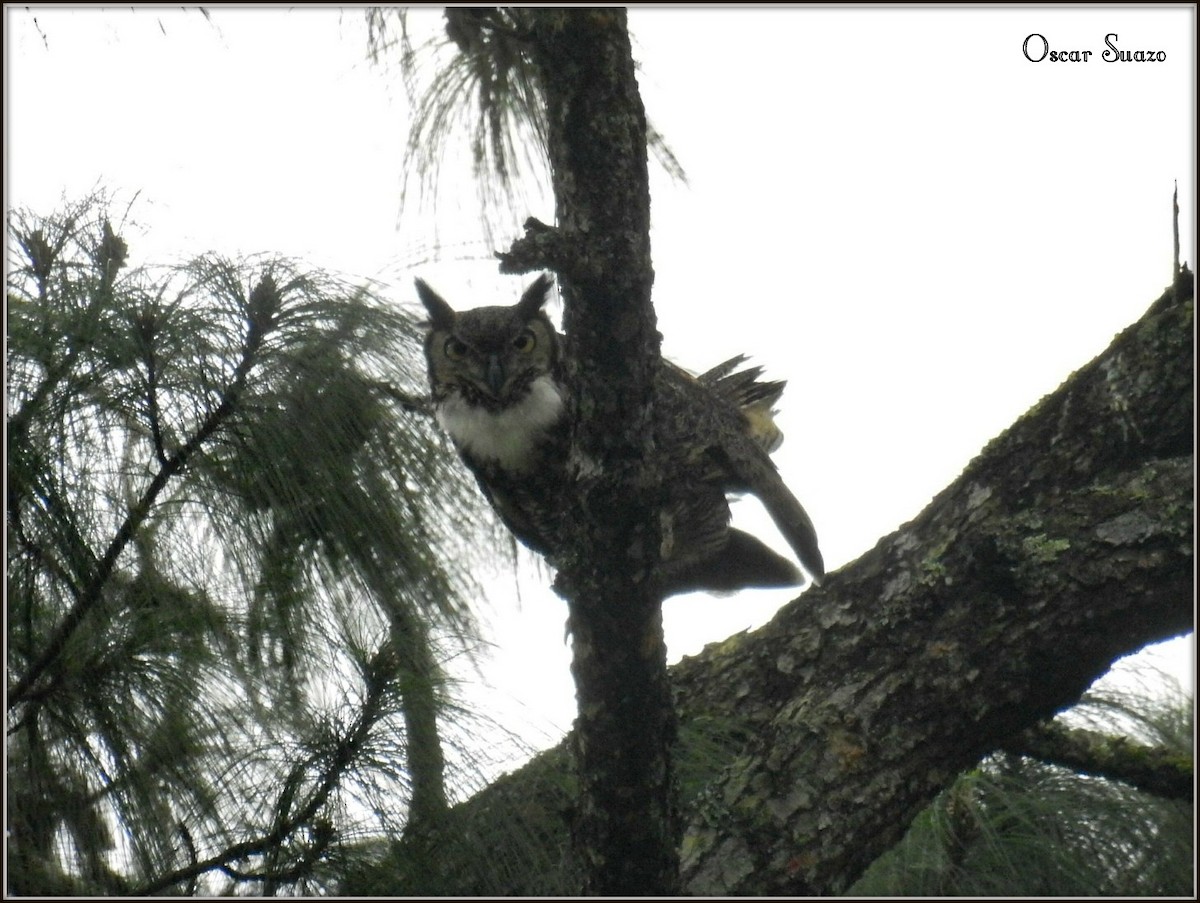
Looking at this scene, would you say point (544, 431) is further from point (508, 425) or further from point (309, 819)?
point (309, 819)

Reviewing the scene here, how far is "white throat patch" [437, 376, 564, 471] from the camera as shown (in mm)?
2166

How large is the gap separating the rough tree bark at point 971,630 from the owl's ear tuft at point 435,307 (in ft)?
2.95

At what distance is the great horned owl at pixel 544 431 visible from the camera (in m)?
2.17

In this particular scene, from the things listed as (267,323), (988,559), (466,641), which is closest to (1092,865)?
(988,559)

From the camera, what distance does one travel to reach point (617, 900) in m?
1.41

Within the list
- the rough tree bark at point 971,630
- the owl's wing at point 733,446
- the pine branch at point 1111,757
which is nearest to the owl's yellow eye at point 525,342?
the owl's wing at point 733,446

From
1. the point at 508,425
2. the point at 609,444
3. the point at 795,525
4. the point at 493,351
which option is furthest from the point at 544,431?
the point at 609,444

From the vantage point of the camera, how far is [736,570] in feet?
8.46

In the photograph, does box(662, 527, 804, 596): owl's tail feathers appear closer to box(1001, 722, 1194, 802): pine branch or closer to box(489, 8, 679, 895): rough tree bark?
box(1001, 722, 1194, 802): pine branch

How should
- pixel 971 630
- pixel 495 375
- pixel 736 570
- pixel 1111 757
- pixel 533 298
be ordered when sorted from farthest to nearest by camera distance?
pixel 736 570, pixel 533 298, pixel 495 375, pixel 1111 757, pixel 971 630

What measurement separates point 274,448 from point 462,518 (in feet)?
1.28

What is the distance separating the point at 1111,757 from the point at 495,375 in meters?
1.21

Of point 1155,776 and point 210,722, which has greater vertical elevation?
point 210,722

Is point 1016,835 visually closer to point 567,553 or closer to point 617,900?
point 617,900
